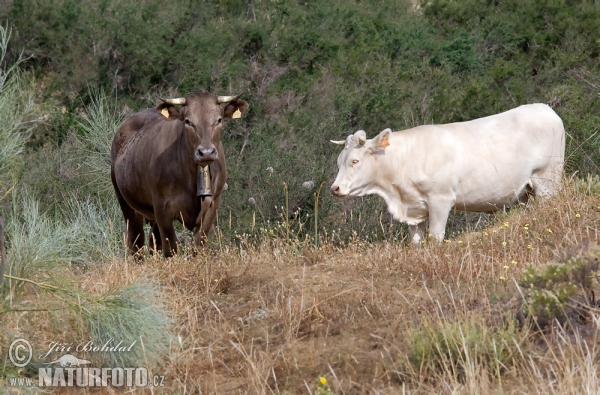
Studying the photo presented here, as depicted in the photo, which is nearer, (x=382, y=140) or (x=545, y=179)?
(x=382, y=140)

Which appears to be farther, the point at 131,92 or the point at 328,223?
the point at 131,92

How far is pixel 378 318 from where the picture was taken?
6.50m

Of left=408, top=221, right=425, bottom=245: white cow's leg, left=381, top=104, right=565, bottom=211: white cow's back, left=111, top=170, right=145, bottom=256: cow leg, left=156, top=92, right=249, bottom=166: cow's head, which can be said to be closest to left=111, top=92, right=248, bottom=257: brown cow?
left=156, top=92, right=249, bottom=166: cow's head

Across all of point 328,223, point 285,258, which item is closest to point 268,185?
point 328,223

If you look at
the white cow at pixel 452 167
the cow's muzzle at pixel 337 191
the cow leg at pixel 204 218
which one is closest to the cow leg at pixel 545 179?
the white cow at pixel 452 167

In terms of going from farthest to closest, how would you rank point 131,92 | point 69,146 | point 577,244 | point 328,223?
1. point 131,92
2. point 69,146
3. point 328,223
4. point 577,244

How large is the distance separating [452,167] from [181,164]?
263 cm

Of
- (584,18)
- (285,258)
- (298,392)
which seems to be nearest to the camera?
(298,392)

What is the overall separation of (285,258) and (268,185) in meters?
6.64

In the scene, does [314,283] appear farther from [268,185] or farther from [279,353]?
[268,185]

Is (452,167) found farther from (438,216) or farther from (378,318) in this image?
(378,318)

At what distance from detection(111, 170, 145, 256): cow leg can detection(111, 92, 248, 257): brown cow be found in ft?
2.57

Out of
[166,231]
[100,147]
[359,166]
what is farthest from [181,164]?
[100,147]

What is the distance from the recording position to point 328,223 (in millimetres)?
13922
